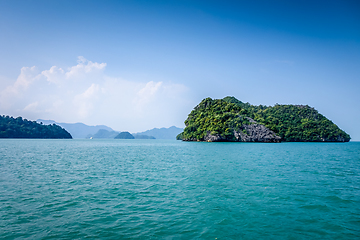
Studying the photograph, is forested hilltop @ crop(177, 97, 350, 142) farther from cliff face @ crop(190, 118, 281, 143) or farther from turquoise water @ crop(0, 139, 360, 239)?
turquoise water @ crop(0, 139, 360, 239)

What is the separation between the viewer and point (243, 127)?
472 ft

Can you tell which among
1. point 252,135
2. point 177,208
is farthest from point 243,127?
point 177,208

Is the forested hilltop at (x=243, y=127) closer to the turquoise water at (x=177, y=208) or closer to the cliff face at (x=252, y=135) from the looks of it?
the cliff face at (x=252, y=135)

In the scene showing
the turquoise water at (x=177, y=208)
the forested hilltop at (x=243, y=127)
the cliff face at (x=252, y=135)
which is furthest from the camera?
the forested hilltop at (x=243, y=127)

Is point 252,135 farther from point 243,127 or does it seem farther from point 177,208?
point 177,208

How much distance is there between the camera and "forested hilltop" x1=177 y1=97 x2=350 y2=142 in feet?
468

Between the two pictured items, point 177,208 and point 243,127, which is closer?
point 177,208

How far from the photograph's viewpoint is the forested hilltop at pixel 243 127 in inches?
5610

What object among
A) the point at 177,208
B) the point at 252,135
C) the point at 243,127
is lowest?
the point at 177,208

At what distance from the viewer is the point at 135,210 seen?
11305 mm

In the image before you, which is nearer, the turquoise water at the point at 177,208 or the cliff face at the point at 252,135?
the turquoise water at the point at 177,208

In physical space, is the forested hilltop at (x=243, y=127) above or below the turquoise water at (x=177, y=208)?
above

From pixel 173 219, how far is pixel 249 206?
5.13 m

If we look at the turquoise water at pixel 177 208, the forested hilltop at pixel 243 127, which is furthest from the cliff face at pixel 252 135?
the turquoise water at pixel 177 208
